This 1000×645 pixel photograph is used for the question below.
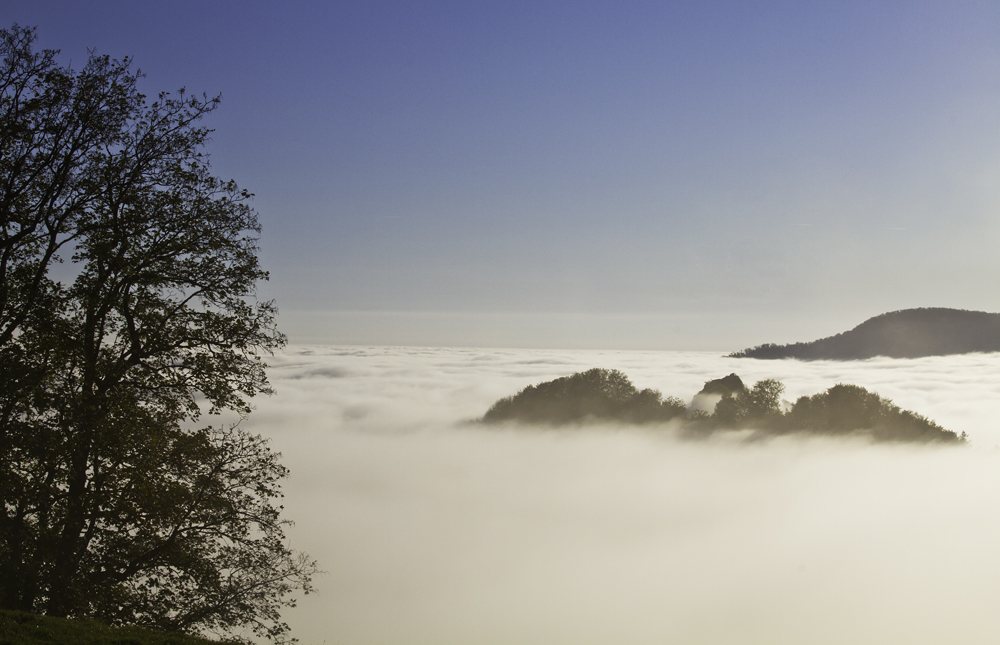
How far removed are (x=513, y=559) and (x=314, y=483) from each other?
167 feet

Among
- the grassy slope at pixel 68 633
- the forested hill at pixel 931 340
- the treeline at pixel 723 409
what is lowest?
the treeline at pixel 723 409

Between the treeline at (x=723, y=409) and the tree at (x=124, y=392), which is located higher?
the tree at (x=124, y=392)

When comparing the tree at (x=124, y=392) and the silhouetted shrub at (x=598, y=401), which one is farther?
the silhouetted shrub at (x=598, y=401)

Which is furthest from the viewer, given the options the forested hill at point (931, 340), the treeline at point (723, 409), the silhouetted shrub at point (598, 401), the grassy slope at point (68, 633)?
the forested hill at point (931, 340)

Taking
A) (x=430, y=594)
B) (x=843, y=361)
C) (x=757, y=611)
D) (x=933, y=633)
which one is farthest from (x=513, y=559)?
(x=843, y=361)

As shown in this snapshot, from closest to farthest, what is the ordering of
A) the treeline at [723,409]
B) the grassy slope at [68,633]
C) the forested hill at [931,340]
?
the grassy slope at [68,633]
the treeline at [723,409]
the forested hill at [931,340]

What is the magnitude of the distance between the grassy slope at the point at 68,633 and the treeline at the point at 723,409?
95.0 m

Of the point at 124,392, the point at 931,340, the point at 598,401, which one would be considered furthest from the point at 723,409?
the point at 931,340

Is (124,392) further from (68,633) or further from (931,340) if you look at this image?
(931,340)

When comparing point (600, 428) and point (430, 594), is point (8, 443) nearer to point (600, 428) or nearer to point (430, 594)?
point (430, 594)

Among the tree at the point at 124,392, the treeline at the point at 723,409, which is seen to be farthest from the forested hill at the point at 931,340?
the tree at the point at 124,392

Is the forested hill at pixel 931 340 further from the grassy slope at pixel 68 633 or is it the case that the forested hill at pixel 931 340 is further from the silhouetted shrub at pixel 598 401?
the grassy slope at pixel 68 633

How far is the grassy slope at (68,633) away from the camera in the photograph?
9492mm

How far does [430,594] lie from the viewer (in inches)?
3652
